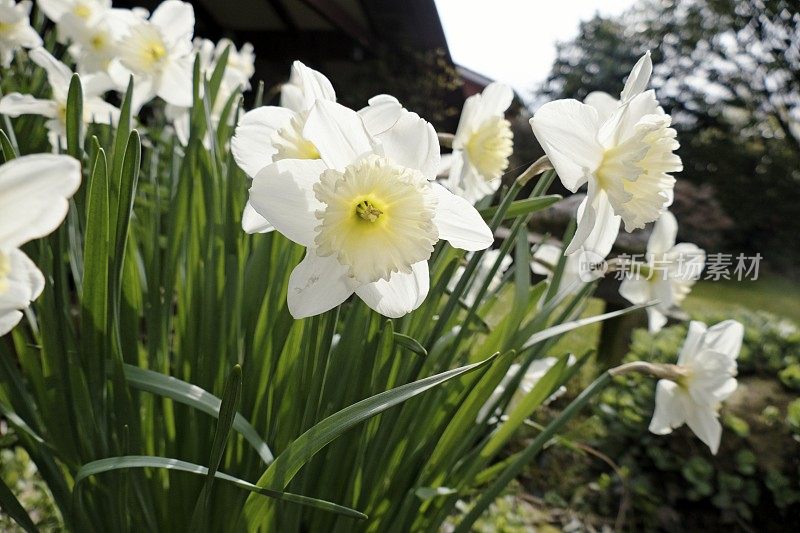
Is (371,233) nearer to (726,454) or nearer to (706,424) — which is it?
(706,424)

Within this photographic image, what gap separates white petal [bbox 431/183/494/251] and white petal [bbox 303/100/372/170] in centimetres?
7

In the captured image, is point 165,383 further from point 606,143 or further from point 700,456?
point 700,456

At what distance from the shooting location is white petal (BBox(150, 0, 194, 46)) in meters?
1.14

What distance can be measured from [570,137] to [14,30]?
1.17m

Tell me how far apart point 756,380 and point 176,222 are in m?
1.77

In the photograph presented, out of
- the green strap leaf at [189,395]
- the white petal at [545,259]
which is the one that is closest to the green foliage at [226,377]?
the green strap leaf at [189,395]

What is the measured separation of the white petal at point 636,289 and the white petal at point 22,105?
0.98 m

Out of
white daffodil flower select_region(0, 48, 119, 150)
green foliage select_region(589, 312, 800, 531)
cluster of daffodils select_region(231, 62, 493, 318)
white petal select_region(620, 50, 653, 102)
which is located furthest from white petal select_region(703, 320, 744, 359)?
white daffodil flower select_region(0, 48, 119, 150)

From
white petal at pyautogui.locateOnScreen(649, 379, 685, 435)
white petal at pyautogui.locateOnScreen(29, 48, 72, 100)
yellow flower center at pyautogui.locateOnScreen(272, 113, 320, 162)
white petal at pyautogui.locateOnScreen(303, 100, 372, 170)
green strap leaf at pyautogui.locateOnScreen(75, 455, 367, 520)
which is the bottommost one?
green strap leaf at pyautogui.locateOnScreen(75, 455, 367, 520)

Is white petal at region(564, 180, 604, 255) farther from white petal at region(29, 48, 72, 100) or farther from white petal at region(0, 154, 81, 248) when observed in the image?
white petal at region(29, 48, 72, 100)

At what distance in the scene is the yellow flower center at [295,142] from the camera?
1.76 feet

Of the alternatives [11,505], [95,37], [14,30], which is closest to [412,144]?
[11,505]

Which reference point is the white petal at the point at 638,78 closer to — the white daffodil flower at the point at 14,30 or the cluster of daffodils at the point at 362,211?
the cluster of daffodils at the point at 362,211

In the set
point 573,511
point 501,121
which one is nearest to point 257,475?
point 501,121
